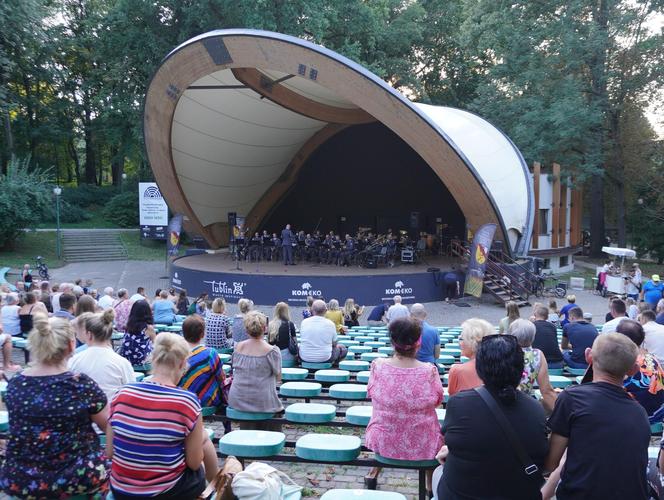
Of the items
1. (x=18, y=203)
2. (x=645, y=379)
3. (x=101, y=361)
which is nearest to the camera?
(x=101, y=361)

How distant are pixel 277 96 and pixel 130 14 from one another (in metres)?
11.9

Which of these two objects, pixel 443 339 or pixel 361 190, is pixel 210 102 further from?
pixel 443 339

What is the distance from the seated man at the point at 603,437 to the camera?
211 centimetres

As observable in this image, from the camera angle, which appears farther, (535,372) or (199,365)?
(199,365)

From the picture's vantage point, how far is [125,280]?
66.2 feet

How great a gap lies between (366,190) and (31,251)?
14.8m

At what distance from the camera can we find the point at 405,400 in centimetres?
288

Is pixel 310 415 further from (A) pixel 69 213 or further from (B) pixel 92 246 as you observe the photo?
(A) pixel 69 213

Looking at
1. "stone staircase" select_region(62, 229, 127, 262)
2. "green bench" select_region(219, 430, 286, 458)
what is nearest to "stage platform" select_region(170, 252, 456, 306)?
"stone staircase" select_region(62, 229, 127, 262)

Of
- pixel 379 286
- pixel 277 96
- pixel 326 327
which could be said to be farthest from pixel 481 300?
pixel 326 327

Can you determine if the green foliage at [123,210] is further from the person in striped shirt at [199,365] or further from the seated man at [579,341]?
the person in striped shirt at [199,365]

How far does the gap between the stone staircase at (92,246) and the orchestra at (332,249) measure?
935 cm

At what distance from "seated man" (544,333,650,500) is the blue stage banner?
11833 mm

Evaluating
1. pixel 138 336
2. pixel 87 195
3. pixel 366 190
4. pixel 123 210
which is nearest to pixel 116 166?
pixel 87 195
